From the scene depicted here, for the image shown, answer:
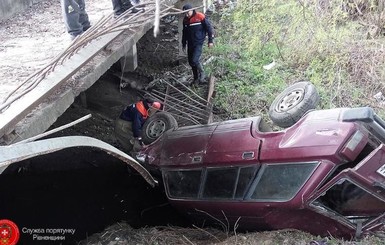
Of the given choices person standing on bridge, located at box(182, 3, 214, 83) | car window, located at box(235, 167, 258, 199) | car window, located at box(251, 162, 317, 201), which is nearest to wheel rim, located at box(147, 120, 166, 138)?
car window, located at box(235, 167, 258, 199)

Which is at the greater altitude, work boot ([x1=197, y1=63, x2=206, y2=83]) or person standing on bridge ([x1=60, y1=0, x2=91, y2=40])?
person standing on bridge ([x1=60, y1=0, x2=91, y2=40])

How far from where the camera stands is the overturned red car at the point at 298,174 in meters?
4.77

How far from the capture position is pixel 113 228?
21.4ft

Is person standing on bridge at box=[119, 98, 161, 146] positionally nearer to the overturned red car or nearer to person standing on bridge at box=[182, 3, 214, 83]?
the overturned red car

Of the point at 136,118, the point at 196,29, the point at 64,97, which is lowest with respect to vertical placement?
the point at 136,118

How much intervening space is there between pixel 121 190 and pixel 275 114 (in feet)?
10.2

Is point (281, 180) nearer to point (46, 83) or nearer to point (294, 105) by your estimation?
point (294, 105)

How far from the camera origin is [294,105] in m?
6.13

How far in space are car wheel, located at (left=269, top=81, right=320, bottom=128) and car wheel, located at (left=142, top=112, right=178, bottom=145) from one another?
1.80m

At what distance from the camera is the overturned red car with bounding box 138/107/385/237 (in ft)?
15.6

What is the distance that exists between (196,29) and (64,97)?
4747mm

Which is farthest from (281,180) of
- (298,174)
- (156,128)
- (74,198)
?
(74,198)
